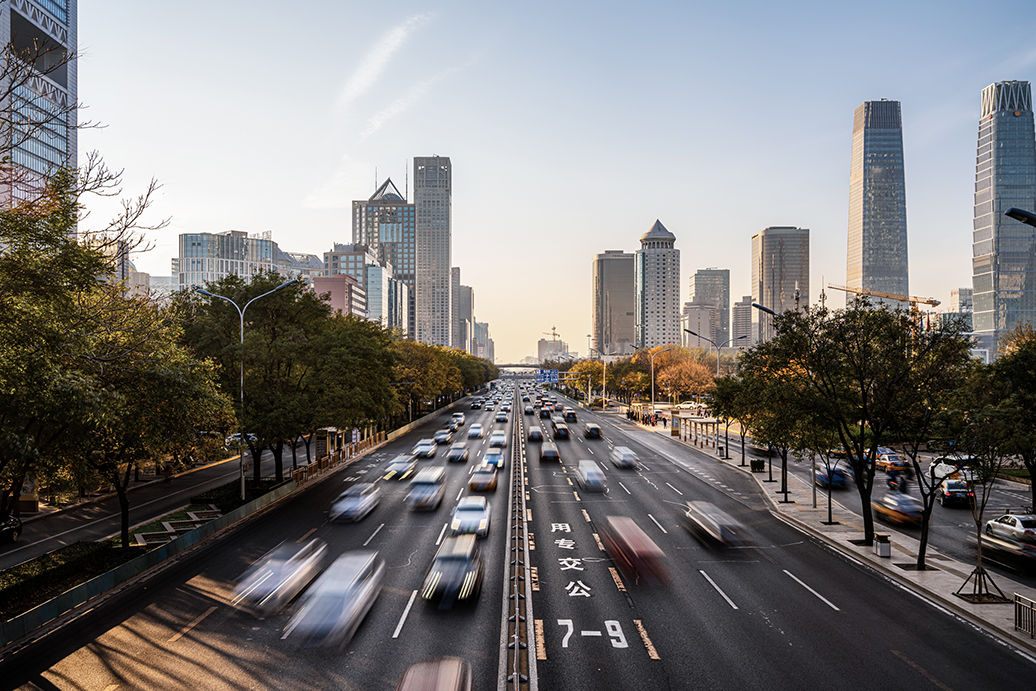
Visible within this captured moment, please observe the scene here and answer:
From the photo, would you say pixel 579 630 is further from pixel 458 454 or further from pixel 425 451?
pixel 425 451

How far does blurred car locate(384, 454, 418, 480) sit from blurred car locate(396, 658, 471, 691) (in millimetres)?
28403

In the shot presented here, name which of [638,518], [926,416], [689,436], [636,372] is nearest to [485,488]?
[638,518]

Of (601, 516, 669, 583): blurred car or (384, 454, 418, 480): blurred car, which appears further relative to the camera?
(384, 454, 418, 480): blurred car

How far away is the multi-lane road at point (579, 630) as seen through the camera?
44.4 ft

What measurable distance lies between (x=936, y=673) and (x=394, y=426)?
64.6 meters

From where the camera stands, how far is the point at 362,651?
579 inches

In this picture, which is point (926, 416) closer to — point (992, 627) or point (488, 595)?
point (992, 627)

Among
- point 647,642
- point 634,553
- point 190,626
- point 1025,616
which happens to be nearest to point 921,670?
point 1025,616

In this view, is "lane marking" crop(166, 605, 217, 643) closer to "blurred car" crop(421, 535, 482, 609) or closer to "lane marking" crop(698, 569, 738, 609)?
"blurred car" crop(421, 535, 482, 609)

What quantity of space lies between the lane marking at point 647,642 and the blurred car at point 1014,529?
16016mm

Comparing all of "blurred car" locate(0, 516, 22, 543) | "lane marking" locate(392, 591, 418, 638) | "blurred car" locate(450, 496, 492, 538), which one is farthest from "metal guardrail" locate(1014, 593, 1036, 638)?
"blurred car" locate(0, 516, 22, 543)

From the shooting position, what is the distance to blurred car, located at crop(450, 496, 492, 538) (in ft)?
81.2

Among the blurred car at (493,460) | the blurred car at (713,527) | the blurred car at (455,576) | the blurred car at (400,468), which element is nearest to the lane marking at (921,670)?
the blurred car at (713,527)

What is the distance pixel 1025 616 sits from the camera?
1566cm
